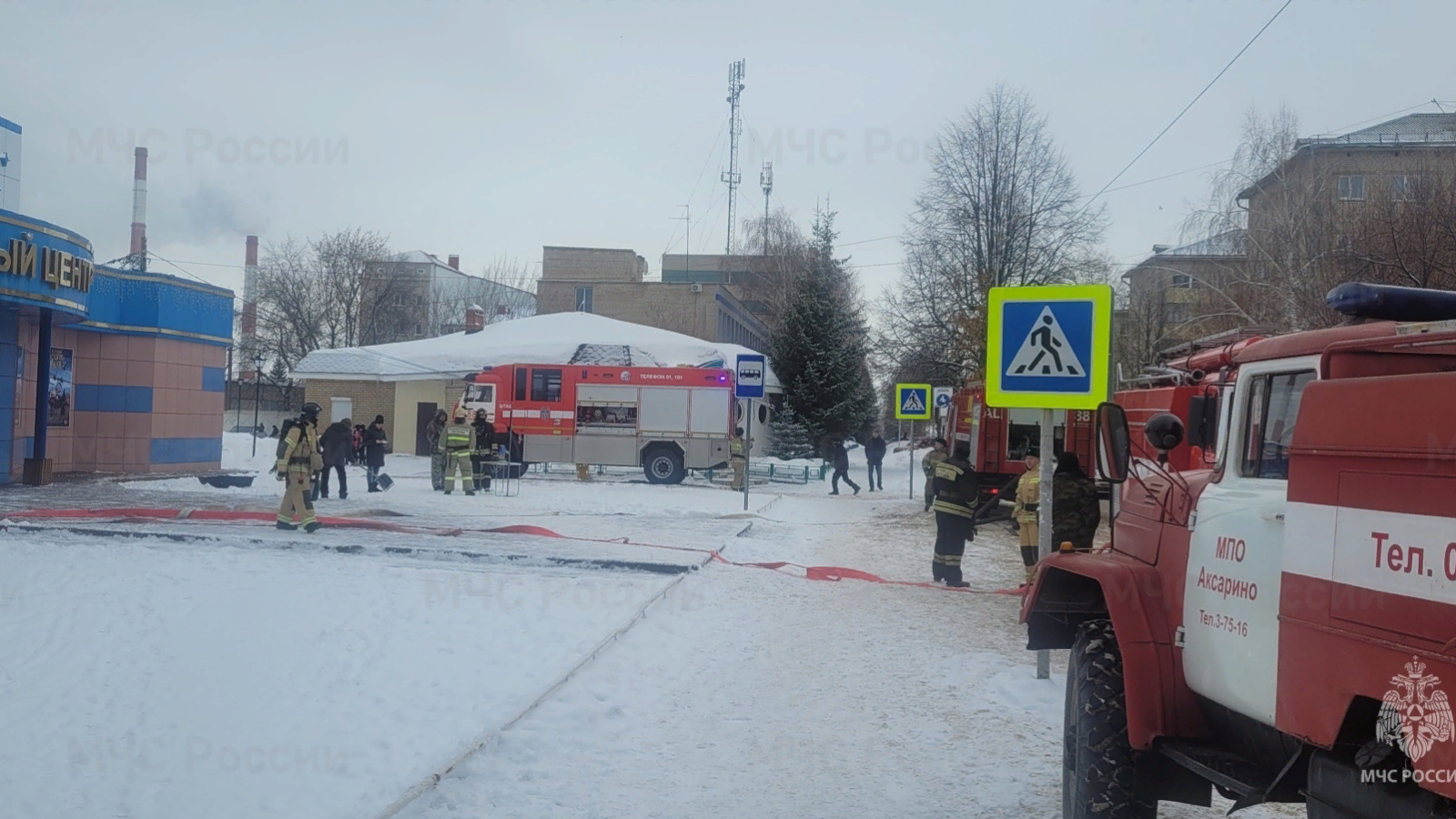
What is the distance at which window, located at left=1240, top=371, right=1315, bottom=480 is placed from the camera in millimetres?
3797

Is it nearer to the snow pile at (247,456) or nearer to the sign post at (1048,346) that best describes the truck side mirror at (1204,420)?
the sign post at (1048,346)

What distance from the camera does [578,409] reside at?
29.4 m

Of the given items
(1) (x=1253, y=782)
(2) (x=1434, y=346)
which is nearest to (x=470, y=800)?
(1) (x=1253, y=782)

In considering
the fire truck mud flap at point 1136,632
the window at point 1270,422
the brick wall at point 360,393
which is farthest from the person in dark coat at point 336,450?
the brick wall at point 360,393

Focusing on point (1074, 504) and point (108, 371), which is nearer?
point (1074, 504)

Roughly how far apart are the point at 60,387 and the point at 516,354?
17277mm

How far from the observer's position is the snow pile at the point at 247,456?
28.3m

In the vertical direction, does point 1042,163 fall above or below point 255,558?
above

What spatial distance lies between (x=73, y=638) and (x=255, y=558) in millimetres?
4094

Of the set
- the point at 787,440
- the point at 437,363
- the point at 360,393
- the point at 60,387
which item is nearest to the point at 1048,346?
the point at 60,387

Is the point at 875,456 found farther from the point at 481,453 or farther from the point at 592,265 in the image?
the point at 592,265

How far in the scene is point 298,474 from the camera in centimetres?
1410

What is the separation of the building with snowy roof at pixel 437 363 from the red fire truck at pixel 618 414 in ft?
25.4

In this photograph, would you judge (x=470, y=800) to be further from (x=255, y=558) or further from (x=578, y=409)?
(x=578, y=409)
